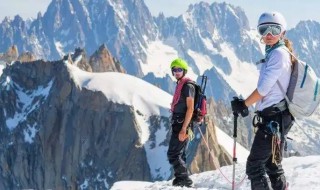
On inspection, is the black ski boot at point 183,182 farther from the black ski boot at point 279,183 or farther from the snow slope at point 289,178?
the black ski boot at point 279,183

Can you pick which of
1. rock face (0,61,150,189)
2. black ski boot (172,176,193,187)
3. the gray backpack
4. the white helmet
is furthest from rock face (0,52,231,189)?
the gray backpack

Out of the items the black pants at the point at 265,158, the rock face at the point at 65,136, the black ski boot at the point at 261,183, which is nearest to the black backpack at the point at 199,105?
the black pants at the point at 265,158

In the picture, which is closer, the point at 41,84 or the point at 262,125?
the point at 262,125

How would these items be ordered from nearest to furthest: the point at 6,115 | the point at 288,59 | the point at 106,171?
1. the point at 288,59
2. the point at 106,171
3. the point at 6,115

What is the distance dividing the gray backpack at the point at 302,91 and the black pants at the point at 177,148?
4930mm

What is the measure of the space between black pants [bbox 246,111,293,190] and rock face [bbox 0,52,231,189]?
117 metres

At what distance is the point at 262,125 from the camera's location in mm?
10000

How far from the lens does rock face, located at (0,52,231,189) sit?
138m

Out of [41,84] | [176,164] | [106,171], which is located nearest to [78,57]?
[41,84]

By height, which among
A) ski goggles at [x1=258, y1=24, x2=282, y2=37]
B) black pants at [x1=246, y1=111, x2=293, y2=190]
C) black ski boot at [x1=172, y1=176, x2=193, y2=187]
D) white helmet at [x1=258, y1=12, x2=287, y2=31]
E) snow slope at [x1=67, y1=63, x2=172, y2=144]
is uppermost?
snow slope at [x1=67, y1=63, x2=172, y2=144]

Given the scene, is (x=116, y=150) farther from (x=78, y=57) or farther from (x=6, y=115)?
(x=78, y=57)

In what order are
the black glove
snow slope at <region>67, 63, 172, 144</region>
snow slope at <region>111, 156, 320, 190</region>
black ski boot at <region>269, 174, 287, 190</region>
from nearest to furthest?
the black glove, black ski boot at <region>269, 174, 287, 190</region>, snow slope at <region>111, 156, 320, 190</region>, snow slope at <region>67, 63, 172, 144</region>

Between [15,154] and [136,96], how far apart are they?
4381 centimetres

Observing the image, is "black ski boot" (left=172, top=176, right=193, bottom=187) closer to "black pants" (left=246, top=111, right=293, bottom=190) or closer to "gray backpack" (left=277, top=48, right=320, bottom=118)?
"black pants" (left=246, top=111, right=293, bottom=190)
